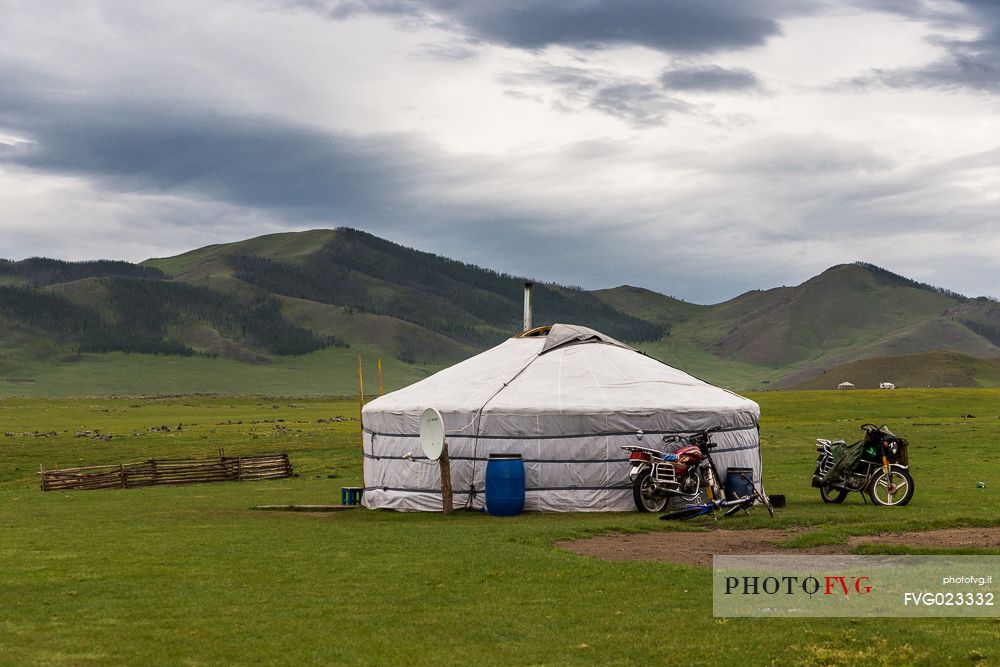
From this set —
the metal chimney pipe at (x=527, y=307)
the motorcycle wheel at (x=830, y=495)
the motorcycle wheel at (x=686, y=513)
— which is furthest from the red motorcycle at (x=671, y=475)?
the metal chimney pipe at (x=527, y=307)

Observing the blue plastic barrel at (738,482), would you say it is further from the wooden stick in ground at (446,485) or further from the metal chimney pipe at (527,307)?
the metal chimney pipe at (527,307)

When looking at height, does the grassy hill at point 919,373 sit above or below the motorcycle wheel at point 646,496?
above

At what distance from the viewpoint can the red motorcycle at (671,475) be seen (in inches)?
716

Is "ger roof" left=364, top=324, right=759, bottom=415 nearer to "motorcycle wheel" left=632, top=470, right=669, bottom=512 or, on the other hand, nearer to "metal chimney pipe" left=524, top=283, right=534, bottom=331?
"metal chimney pipe" left=524, top=283, right=534, bottom=331

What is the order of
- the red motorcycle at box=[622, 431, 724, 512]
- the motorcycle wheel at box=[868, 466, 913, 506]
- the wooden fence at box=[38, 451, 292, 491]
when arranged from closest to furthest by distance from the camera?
1. the red motorcycle at box=[622, 431, 724, 512]
2. the motorcycle wheel at box=[868, 466, 913, 506]
3. the wooden fence at box=[38, 451, 292, 491]

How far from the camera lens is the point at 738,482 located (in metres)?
19.1

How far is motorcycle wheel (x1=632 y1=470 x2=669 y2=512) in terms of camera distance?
1831cm

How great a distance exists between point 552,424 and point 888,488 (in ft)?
19.6

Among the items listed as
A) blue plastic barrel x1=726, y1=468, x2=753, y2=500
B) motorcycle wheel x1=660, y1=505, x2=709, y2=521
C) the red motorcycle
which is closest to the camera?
motorcycle wheel x1=660, y1=505, x2=709, y2=521

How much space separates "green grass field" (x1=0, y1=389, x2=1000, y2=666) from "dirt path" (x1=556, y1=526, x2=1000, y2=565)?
0.45m

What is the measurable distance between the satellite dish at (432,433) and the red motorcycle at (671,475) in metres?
3.23

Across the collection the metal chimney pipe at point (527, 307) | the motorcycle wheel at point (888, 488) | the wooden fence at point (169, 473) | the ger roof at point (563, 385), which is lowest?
the wooden fence at point (169, 473)

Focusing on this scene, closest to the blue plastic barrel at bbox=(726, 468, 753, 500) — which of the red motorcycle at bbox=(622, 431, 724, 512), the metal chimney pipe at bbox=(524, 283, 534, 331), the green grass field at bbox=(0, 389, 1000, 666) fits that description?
the red motorcycle at bbox=(622, 431, 724, 512)

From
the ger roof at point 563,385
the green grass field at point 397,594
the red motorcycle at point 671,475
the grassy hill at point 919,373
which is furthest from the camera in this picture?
the grassy hill at point 919,373
